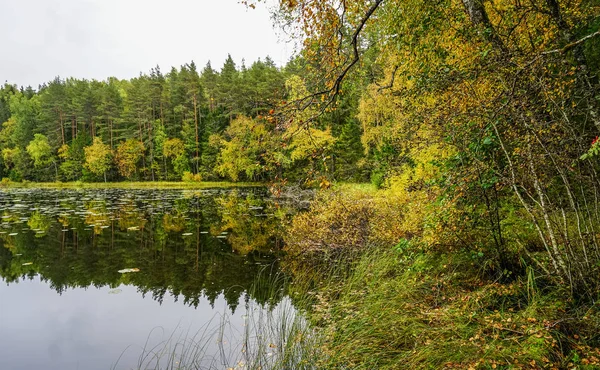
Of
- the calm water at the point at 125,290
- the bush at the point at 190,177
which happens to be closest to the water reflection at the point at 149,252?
the calm water at the point at 125,290

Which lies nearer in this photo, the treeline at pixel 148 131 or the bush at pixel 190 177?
the treeline at pixel 148 131

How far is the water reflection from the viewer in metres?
7.48

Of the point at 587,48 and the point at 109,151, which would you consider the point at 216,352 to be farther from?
the point at 109,151

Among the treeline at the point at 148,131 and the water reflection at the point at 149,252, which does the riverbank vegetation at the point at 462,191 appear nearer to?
the water reflection at the point at 149,252

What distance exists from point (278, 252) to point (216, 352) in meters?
5.06

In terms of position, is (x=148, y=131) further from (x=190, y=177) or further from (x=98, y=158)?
(x=190, y=177)

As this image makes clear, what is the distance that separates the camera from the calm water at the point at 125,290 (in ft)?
16.9

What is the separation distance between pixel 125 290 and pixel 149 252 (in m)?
2.88

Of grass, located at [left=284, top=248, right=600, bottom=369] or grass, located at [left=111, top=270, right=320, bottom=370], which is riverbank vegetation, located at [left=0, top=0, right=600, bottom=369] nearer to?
grass, located at [left=284, top=248, right=600, bottom=369]

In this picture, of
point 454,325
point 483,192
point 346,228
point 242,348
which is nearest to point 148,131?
point 346,228

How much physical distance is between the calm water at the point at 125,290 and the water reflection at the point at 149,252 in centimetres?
3

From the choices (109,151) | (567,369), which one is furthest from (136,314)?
(109,151)

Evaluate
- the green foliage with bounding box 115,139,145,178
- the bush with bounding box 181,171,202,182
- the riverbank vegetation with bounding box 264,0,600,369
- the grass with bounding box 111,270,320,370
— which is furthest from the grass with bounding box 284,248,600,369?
the green foliage with bounding box 115,139,145,178

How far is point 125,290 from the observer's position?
286 inches
